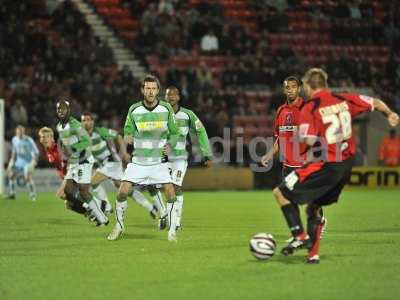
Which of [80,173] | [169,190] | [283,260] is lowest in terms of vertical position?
[283,260]

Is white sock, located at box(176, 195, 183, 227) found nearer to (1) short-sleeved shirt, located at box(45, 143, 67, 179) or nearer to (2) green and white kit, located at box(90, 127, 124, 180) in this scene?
(1) short-sleeved shirt, located at box(45, 143, 67, 179)

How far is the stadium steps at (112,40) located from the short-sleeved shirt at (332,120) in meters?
22.8

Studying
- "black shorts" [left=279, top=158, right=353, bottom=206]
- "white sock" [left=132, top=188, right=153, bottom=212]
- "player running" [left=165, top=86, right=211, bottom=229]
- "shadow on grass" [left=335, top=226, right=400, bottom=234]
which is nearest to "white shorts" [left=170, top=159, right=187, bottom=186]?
"player running" [left=165, top=86, right=211, bottom=229]

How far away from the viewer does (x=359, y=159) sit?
32.0m

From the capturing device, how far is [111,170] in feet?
58.8

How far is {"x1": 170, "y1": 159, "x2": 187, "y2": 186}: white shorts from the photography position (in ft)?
45.8

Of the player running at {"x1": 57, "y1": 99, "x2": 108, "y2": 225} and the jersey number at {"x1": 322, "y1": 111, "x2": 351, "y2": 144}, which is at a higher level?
the jersey number at {"x1": 322, "y1": 111, "x2": 351, "y2": 144}

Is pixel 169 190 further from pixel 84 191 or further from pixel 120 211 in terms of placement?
pixel 84 191

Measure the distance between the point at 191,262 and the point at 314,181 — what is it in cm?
159

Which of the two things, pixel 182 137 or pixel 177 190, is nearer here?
pixel 177 190

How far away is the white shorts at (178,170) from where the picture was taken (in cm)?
1396

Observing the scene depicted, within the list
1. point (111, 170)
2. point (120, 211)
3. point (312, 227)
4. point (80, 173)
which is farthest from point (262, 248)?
point (111, 170)

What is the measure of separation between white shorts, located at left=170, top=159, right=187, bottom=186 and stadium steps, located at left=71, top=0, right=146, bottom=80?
59.9 ft

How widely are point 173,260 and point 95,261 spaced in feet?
2.78
